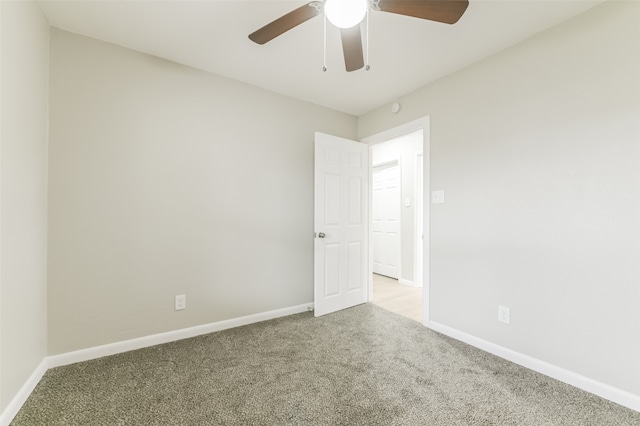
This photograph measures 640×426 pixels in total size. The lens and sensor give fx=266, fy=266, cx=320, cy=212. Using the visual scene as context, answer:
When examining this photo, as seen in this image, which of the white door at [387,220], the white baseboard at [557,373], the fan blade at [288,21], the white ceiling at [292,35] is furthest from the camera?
the white door at [387,220]

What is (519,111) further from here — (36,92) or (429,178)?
(36,92)

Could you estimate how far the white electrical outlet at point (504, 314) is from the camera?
206 cm

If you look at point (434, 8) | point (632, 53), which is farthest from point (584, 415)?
point (434, 8)

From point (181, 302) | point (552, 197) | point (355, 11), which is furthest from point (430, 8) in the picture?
point (181, 302)

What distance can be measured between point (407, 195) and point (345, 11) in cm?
349

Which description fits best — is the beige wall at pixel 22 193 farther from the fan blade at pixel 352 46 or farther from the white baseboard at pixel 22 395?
the fan blade at pixel 352 46

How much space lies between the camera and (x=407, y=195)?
436 centimetres

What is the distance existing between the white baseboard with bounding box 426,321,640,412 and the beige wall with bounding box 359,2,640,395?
0.12 feet

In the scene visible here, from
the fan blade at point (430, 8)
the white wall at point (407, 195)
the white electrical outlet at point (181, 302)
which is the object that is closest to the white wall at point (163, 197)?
the white electrical outlet at point (181, 302)

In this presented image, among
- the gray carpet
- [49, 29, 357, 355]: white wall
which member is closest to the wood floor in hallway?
the gray carpet

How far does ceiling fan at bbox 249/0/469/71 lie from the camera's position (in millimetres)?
1185

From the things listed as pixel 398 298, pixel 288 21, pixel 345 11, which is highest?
pixel 288 21

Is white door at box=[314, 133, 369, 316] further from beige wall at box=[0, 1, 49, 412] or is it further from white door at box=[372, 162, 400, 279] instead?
beige wall at box=[0, 1, 49, 412]

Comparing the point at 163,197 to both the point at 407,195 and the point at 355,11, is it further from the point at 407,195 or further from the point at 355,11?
the point at 407,195
